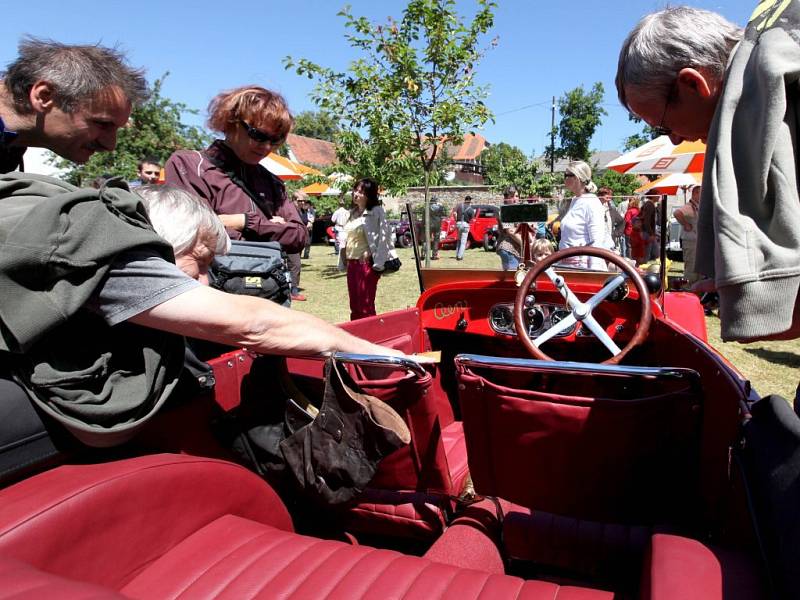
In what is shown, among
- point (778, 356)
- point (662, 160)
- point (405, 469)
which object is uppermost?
point (662, 160)

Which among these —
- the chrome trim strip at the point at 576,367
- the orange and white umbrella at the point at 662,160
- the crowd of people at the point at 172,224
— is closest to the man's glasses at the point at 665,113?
the crowd of people at the point at 172,224

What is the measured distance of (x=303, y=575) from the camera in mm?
1380

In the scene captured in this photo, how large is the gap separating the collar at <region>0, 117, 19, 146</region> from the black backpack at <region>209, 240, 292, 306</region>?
94 centimetres

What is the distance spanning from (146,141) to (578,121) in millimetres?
38238

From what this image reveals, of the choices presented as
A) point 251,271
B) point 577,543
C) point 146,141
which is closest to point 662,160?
point 251,271

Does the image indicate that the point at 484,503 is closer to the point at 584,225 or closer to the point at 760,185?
the point at 760,185

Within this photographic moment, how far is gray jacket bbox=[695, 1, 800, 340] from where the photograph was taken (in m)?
1.00

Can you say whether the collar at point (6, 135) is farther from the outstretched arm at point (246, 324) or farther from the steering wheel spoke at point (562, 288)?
the steering wheel spoke at point (562, 288)

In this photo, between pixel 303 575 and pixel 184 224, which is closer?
pixel 303 575

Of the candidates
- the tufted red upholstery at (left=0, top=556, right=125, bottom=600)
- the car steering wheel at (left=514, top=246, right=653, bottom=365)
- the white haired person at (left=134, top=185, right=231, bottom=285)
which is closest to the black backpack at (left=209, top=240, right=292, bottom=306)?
the white haired person at (left=134, top=185, right=231, bottom=285)

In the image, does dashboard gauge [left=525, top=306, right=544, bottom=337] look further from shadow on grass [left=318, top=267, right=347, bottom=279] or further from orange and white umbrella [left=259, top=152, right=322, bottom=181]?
shadow on grass [left=318, top=267, right=347, bottom=279]

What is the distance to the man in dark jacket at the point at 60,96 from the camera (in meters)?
1.52

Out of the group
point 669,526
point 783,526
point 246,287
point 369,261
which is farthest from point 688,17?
point 369,261

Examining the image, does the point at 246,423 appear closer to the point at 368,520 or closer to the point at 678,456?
the point at 368,520
